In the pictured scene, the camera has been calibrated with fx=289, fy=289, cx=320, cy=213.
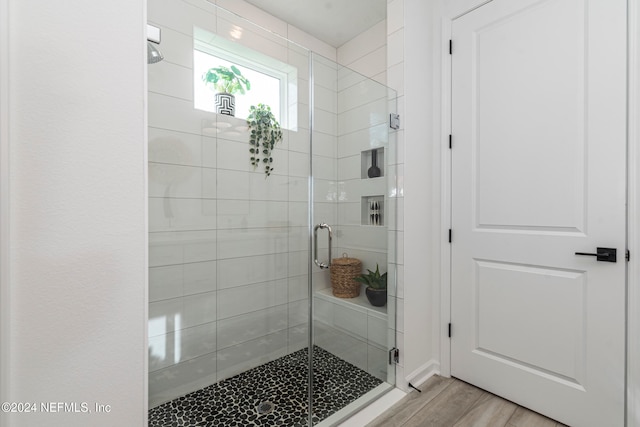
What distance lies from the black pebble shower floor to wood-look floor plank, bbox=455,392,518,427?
0.52 metres

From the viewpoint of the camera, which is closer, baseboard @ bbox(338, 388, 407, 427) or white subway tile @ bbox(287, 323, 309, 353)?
baseboard @ bbox(338, 388, 407, 427)

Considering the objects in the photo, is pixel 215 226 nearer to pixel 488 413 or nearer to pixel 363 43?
pixel 488 413

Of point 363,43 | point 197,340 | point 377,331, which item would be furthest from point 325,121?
point 197,340

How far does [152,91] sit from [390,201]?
149 centimetres

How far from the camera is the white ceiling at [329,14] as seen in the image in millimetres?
2230

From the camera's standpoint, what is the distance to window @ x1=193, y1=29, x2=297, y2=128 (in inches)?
Result: 63.5

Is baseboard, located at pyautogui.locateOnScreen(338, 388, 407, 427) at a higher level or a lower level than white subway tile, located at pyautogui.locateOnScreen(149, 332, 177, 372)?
lower

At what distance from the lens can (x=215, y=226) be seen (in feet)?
5.68

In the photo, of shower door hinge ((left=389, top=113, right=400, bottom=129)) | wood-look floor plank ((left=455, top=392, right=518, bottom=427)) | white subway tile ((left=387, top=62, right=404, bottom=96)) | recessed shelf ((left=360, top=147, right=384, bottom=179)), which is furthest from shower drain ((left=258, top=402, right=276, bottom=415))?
white subway tile ((left=387, top=62, right=404, bottom=96))

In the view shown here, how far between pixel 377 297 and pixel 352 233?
47cm

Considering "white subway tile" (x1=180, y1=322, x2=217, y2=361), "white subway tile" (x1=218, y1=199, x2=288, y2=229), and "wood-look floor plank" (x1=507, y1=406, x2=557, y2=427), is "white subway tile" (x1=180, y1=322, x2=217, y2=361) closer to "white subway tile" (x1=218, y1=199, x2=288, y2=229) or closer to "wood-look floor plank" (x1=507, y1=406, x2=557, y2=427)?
"white subway tile" (x1=218, y1=199, x2=288, y2=229)

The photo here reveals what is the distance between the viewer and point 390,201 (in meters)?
1.92

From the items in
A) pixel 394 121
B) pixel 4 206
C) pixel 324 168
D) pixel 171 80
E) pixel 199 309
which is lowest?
pixel 199 309

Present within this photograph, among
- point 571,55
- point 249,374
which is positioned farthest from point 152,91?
point 571,55
